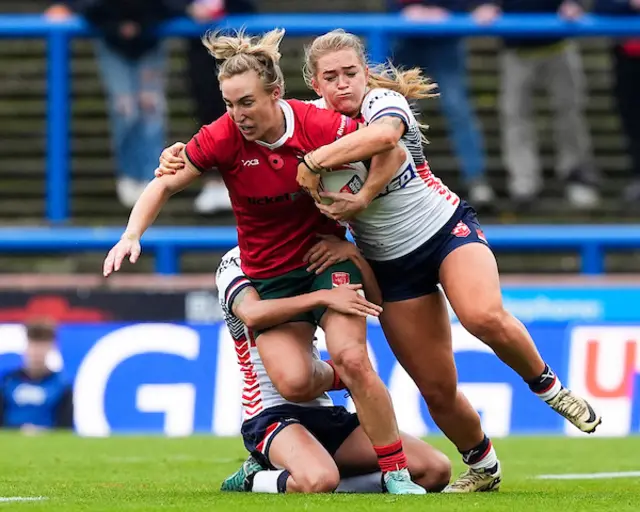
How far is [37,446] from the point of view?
992 centimetres

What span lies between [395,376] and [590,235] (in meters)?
2.24

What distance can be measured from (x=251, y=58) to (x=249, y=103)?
0.72 ft

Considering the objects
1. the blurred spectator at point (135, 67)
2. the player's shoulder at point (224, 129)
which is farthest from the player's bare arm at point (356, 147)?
the blurred spectator at point (135, 67)

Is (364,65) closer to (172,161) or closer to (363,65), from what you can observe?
(363,65)

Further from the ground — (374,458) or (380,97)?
(380,97)

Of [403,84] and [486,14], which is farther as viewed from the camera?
[486,14]

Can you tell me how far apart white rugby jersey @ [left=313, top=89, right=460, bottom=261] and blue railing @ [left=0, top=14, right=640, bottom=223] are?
18.0 ft

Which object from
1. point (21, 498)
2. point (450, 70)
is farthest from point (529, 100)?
point (21, 498)

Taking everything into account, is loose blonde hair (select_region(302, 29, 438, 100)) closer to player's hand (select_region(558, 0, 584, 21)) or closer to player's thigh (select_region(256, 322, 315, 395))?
player's thigh (select_region(256, 322, 315, 395))

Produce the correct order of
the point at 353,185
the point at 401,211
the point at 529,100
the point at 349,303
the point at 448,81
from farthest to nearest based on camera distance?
the point at 529,100
the point at 448,81
the point at 401,211
the point at 353,185
the point at 349,303

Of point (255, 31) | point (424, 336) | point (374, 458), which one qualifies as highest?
point (255, 31)

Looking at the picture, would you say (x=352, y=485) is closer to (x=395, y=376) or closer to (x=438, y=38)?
(x=395, y=376)

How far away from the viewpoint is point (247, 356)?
7266 mm

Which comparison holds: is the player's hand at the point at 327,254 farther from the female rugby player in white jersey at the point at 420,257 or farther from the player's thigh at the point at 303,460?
the player's thigh at the point at 303,460
